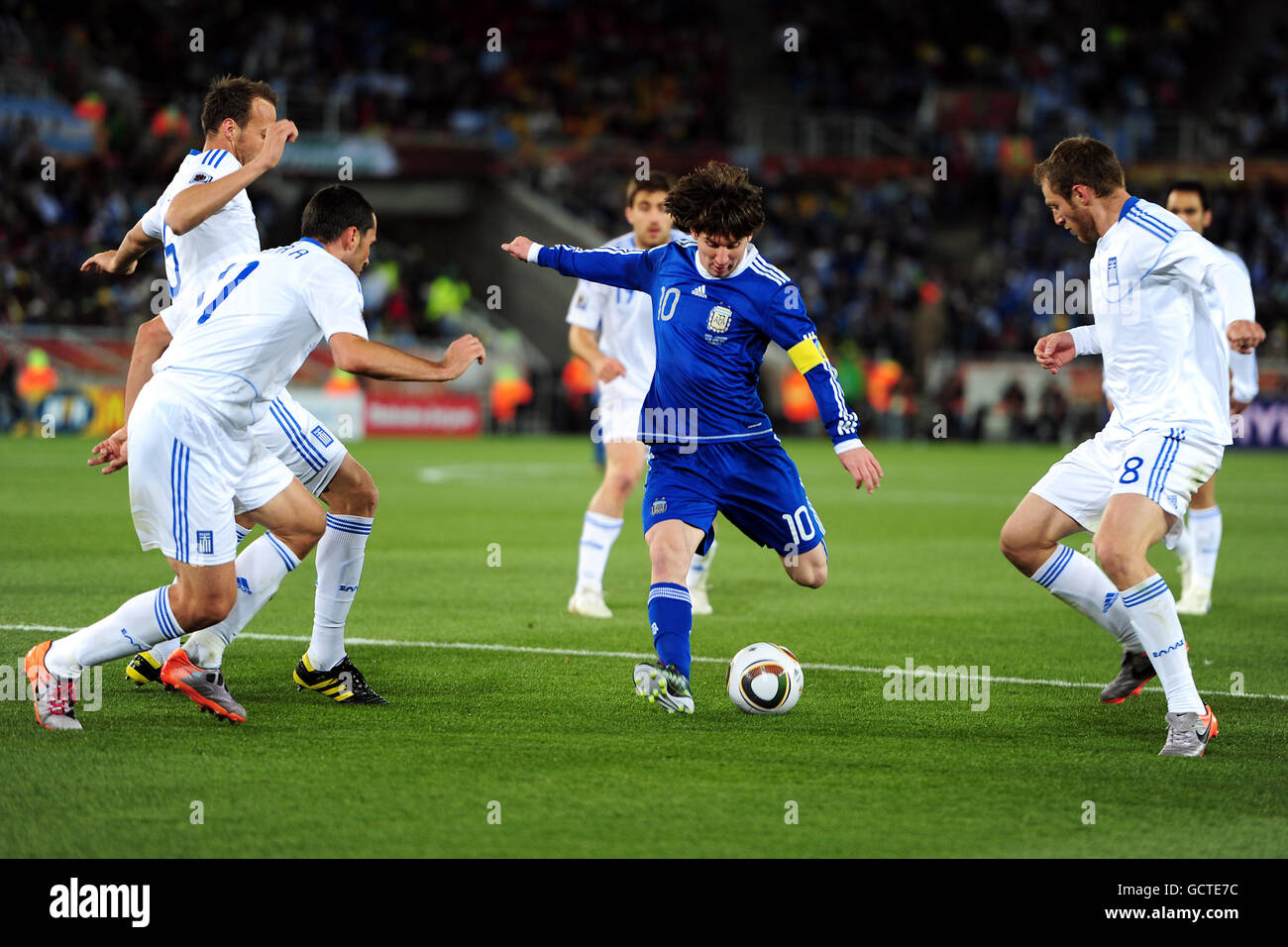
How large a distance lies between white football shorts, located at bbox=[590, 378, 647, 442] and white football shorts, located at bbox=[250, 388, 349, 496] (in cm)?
315

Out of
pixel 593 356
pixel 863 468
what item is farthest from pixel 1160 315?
pixel 593 356

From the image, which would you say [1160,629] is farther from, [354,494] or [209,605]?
[209,605]

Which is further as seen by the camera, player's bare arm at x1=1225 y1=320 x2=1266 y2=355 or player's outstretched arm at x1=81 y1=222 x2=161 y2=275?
player's outstretched arm at x1=81 y1=222 x2=161 y2=275

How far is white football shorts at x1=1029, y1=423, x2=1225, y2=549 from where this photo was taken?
A: 19.9 feet

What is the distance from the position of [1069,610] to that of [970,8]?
34793 millimetres

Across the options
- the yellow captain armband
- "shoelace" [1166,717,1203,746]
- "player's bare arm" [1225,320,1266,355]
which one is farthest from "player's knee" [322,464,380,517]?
"player's bare arm" [1225,320,1266,355]

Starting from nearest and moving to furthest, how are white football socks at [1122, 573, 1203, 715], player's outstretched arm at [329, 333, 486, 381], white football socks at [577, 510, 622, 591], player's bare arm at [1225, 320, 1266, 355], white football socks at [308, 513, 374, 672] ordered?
player's outstretched arm at [329, 333, 486, 381]
player's bare arm at [1225, 320, 1266, 355]
white football socks at [1122, 573, 1203, 715]
white football socks at [308, 513, 374, 672]
white football socks at [577, 510, 622, 591]

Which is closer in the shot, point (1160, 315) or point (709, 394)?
point (1160, 315)

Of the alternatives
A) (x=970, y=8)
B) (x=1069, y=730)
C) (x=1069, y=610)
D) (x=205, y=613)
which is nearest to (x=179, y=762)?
(x=205, y=613)

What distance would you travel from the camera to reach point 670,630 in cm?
633

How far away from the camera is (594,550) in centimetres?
957

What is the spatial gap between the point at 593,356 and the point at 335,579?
3226 millimetres

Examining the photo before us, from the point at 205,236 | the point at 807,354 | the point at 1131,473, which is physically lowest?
the point at 1131,473

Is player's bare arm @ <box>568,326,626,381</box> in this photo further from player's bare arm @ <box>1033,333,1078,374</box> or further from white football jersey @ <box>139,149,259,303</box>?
player's bare arm @ <box>1033,333,1078,374</box>
